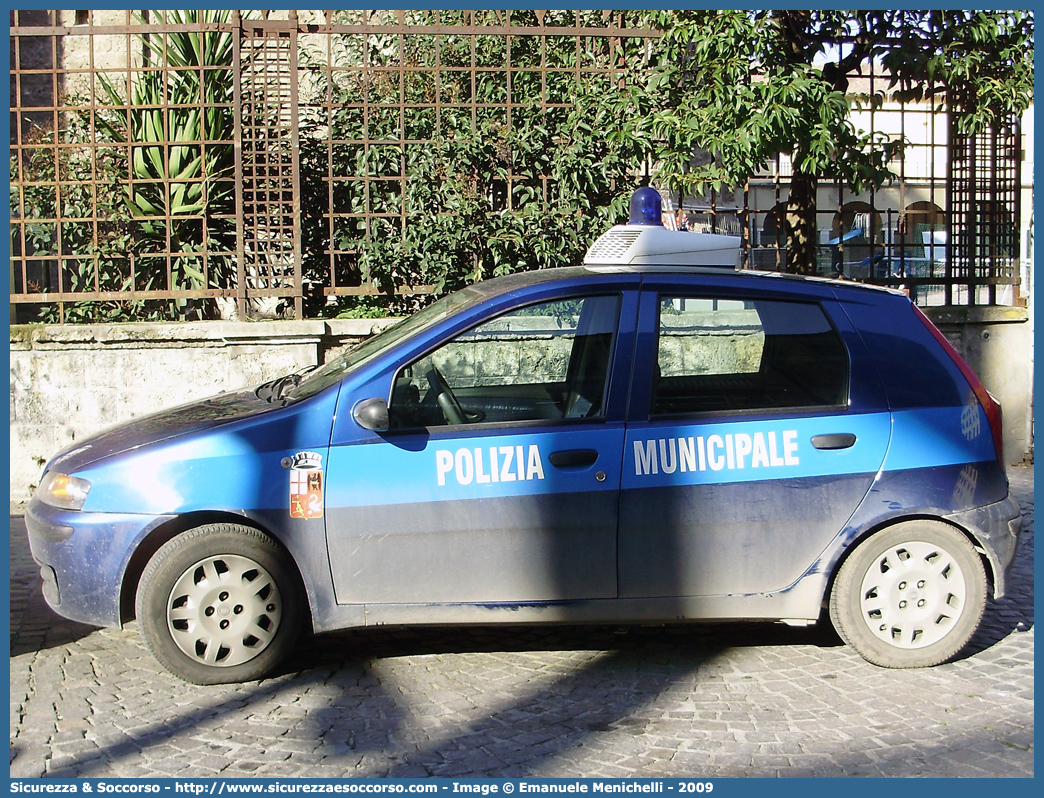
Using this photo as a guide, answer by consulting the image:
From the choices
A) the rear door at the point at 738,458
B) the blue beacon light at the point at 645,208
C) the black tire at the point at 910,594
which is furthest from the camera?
the blue beacon light at the point at 645,208

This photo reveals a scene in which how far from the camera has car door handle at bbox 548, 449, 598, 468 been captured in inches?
169

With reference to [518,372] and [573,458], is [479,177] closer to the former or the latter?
[518,372]

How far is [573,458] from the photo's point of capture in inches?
169

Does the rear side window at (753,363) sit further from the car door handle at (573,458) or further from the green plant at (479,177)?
the green plant at (479,177)

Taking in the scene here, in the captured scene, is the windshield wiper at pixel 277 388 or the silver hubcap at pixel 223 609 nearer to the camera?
the silver hubcap at pixel 223 609

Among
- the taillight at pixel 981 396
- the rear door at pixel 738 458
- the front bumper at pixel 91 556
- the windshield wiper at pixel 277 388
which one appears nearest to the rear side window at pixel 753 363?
the rear door at pixel 738 458

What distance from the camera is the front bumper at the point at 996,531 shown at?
4.51 m

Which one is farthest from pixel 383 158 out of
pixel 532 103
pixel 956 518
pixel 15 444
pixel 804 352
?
pixel 956 518

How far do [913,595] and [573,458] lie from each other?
1.62 m

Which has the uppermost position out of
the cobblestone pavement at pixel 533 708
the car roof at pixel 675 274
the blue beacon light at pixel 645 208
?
the blue beacon light at pixel 645 208

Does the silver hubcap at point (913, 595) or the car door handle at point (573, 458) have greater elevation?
the car door handle at point (573, 458)

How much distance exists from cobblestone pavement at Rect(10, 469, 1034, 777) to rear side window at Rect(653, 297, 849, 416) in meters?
1.19

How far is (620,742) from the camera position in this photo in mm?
3793

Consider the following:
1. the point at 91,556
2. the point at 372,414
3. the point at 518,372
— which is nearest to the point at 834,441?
the point at 518,372
